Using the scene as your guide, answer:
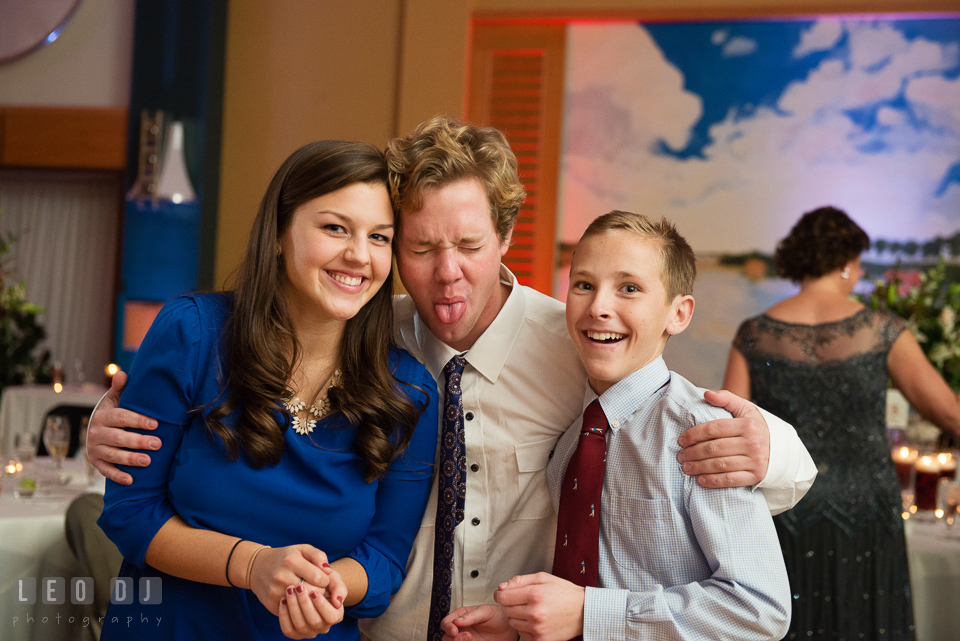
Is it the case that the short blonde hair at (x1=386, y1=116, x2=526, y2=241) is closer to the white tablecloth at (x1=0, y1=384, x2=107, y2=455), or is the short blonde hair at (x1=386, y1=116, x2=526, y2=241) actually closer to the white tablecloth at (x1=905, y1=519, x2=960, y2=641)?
the white tablecloth at (x1=905, y1=519, x2=960, y2=641)

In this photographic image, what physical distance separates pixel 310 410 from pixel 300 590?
15.5 inches

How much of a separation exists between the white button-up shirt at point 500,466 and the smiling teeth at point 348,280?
0.29 metres

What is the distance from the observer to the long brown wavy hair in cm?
139

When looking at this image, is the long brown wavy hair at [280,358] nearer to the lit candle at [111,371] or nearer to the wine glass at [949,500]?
the lit candle at [111,371]

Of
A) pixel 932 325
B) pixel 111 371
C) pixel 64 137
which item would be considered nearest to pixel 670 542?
pixel 932 325

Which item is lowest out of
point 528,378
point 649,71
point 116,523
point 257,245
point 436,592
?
point 436,592

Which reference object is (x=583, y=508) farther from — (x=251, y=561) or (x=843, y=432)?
(x=843, y=432)

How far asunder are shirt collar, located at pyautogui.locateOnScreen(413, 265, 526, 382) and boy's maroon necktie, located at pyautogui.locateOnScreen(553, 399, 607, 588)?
0.27 m

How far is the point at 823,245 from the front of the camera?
2904mm

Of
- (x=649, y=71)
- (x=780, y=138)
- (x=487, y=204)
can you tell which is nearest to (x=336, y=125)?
(x=649, y=71)

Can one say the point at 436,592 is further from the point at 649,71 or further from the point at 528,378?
the point at 649,71

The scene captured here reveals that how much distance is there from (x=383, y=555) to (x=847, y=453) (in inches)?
77.8

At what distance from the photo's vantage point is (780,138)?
5246mm

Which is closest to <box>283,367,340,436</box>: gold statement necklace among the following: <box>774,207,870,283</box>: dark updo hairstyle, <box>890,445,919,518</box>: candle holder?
<box>774,207,870,283</box>: dark updo hairstyle
